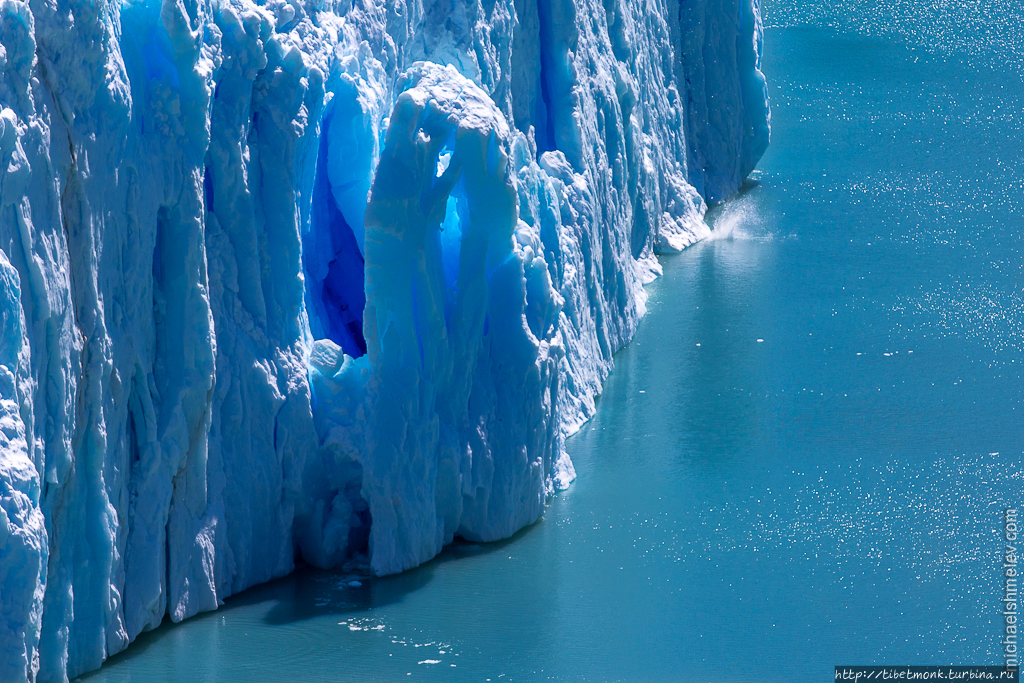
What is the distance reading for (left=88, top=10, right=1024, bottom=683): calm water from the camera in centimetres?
925

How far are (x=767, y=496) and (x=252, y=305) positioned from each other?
182 inches

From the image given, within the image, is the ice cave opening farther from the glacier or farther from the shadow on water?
the shadow on water

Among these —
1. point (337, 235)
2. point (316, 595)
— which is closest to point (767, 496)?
point (316, 595)

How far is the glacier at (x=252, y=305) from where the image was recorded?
791 cm

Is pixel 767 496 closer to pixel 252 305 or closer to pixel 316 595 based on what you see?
pixel 316 595

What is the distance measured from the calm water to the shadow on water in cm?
2

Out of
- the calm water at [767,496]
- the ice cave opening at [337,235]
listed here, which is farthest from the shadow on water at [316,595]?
the ice cave opening at [337,235]

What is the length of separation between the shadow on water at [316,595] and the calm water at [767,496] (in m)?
0.02

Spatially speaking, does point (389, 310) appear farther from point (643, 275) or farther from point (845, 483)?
point (643, 275)

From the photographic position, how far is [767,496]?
38.0 ft

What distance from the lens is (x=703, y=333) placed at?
15.3 meters

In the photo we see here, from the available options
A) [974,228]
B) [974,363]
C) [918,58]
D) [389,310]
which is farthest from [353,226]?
[918,58]

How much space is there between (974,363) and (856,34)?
13.0 meters

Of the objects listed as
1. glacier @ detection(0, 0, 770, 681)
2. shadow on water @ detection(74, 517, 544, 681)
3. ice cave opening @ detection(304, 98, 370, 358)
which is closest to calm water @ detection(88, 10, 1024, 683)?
shadow on water @ detection(74, 517, 544, 681)
